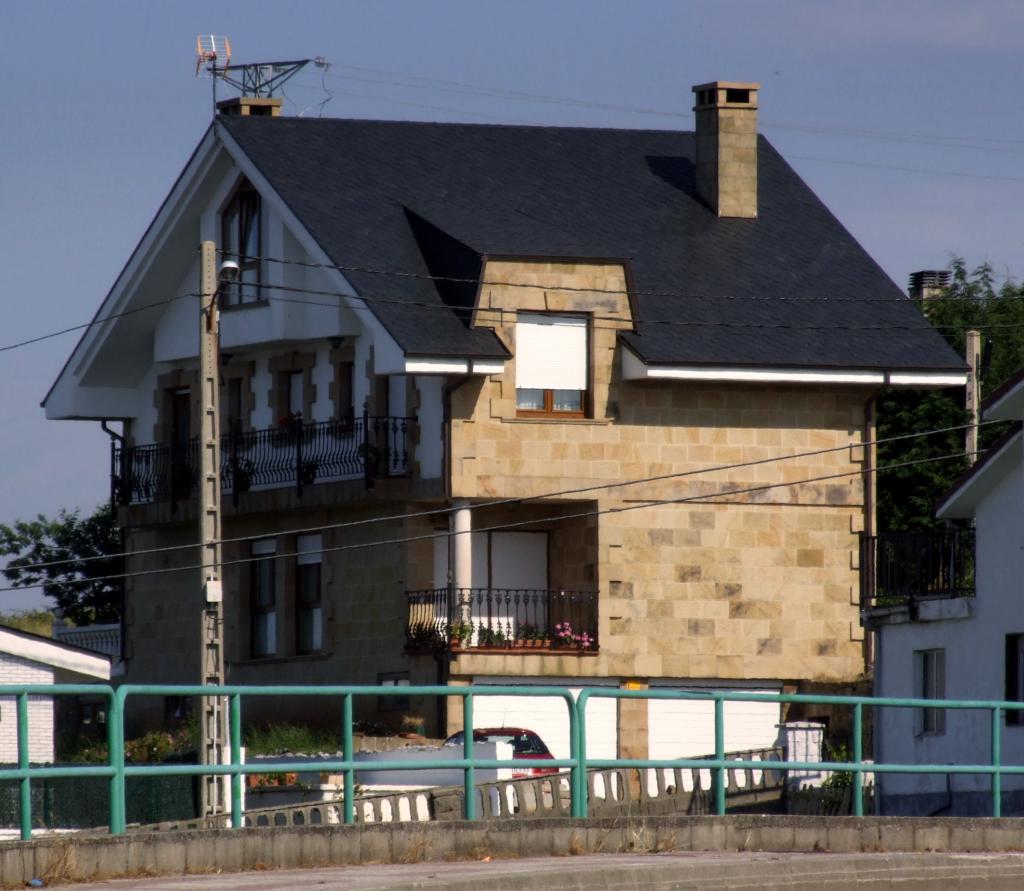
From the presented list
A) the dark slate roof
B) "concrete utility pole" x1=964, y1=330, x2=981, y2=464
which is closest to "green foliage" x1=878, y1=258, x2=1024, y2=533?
"concrete utility pole" x1=964, y1=330, x2=981, y2=464

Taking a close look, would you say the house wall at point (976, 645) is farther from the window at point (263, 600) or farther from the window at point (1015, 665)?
the window at point (263, 600)

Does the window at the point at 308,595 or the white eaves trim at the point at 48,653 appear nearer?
the white eaves trim at the point at 48,653

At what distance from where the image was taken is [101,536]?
74.2 metres

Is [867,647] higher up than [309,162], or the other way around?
[309,162]

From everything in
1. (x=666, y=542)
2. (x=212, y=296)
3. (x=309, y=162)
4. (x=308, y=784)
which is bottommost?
(x=308, y=784)

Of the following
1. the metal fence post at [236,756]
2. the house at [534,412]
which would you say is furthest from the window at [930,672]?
the metal fence post at [236,756]

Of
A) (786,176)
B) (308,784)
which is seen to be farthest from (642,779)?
(786,176)

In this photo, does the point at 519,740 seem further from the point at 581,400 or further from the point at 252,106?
the point at 252,106

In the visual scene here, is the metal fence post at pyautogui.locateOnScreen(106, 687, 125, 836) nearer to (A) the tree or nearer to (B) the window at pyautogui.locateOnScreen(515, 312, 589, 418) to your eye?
(B) the window at pyautogui.locateOnScreen(515, 312, 589, 418)

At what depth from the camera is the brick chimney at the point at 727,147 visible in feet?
151

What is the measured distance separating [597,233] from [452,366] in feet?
19.0

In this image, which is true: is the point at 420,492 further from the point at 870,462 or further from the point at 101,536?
the point at 101,536

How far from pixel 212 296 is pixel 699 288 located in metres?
13.5

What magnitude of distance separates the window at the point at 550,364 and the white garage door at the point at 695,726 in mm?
5305
